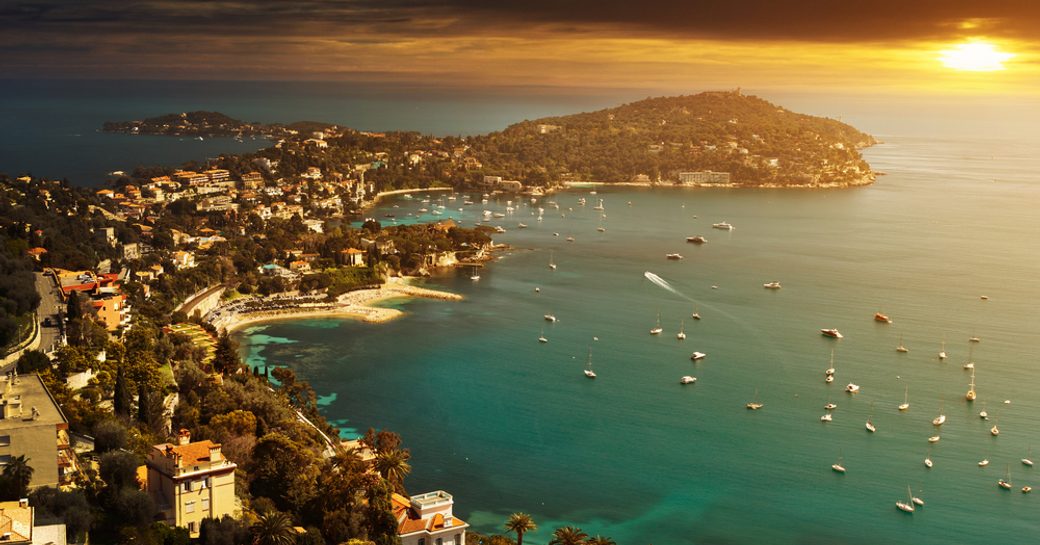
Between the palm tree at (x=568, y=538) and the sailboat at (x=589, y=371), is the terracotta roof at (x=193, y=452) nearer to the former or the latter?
the palm tree at (x=568, y=538)

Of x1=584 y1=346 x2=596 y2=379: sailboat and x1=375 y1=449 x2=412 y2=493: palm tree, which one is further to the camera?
x1=584 y1=346 x2=596 y2=379: sailboat

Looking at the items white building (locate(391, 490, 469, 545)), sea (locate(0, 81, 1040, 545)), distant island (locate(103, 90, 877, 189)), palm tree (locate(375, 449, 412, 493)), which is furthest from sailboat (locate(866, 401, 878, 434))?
distant island (locate(103, 90, 877, 189))

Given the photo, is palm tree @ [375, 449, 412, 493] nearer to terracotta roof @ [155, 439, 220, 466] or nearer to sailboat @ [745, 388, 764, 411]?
terracotta roof @ [155, 439, 220, 466]

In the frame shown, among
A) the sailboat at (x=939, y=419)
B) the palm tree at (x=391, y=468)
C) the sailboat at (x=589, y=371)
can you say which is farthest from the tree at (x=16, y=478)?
the sailboat at (x=939, y=419)

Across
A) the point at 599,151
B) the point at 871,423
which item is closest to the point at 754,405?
the point at 871,423

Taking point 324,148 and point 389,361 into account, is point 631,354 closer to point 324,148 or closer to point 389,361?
point 389,361

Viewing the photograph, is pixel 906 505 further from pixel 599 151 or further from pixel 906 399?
pixel 599 151
